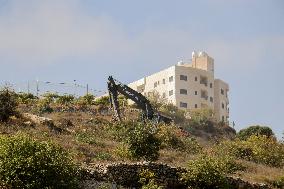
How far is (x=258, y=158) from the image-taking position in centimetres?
4066

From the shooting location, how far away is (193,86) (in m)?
89.4

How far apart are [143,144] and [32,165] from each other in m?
10.6

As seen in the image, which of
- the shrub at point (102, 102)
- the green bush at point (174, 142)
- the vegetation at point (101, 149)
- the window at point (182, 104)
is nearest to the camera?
the vegetation at point (101, 149)

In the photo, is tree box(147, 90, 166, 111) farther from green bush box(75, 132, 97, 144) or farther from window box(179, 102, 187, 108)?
green bush box(75, 132, 97, 144)

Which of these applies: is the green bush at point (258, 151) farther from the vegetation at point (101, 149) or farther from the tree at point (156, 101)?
the tree at point (156, 101)

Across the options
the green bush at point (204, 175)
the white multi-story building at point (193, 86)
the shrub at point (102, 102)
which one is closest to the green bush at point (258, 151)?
the green bush at point (204, 175)

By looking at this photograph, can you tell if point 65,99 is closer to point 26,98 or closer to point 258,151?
point 26,98

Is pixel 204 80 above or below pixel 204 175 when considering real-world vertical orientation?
above

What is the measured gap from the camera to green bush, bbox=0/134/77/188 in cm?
2077

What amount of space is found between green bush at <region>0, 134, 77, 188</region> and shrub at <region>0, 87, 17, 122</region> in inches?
617

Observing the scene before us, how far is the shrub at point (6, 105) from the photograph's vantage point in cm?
3778

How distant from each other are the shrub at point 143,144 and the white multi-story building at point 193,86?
5376 cm

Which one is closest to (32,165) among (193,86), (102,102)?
(102,102)

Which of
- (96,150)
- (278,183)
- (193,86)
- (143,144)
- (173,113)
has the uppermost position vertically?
(193,86)
